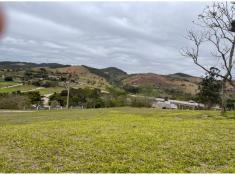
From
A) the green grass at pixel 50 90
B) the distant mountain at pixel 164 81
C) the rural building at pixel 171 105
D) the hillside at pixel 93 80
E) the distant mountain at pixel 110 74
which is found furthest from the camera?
the distant mountain at pixel 110 74

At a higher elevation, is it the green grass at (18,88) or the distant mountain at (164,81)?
the distant mountain at (164,81)

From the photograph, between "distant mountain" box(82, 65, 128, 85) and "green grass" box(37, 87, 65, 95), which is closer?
"green grass" box(37, 87, 65, 95)

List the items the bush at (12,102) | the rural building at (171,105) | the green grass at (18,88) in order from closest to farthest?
the bush at (12,102), the rural building at (171,105), the green grass at (18,88)

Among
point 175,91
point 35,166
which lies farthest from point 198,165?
point 175,91

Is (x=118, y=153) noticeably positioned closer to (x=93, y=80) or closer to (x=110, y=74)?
(x=93, y=80)

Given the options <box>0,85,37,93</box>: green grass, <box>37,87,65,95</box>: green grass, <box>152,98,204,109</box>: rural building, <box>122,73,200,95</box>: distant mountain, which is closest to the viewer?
<box>152,98,204,109</box>: rural building

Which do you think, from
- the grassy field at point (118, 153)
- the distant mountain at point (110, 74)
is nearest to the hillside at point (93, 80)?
the distant mountain at point (110, 74)

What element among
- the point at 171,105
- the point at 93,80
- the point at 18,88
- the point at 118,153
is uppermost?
the point at 93,80

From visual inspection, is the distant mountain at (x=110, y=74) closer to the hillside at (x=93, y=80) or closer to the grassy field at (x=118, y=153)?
the hillside at (x=93, y=80)

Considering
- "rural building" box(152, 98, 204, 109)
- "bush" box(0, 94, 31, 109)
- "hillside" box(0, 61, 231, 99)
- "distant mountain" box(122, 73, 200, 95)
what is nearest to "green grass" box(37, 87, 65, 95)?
"hillside" box(0, 61, 231, 99)

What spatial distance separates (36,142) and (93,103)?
59.3 metres

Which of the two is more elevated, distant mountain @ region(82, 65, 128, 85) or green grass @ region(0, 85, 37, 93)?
distant mountain @ region(82, 65, 128, 85)

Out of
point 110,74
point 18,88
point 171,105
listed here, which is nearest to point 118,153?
point 171,105

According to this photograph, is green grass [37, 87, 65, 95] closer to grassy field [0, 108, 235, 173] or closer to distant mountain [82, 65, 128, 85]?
distant mountain [82, 65, 128, 85]
